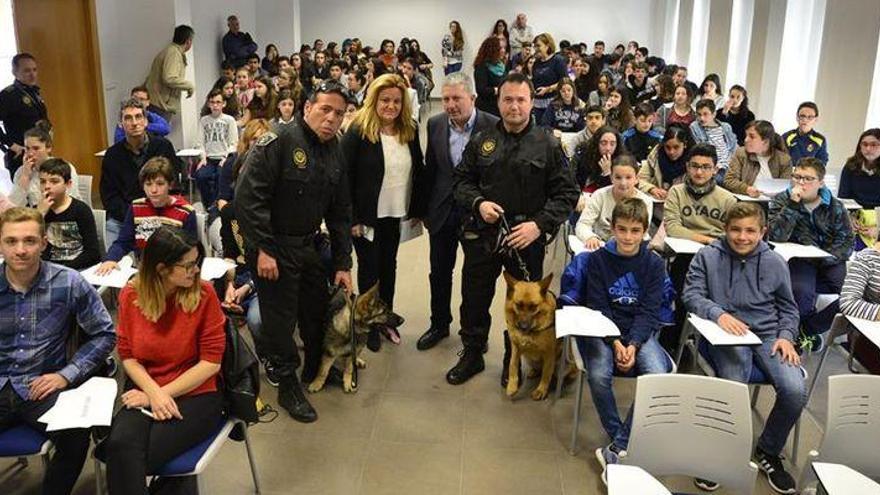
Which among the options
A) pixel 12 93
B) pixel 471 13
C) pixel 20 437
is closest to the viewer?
pixel 20 437

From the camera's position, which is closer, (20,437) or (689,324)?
(20,437)

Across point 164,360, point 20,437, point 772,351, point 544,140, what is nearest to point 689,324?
point 772,351

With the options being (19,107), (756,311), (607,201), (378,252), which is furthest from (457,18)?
(756,311)

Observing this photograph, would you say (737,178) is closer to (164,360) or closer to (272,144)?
(272,144)

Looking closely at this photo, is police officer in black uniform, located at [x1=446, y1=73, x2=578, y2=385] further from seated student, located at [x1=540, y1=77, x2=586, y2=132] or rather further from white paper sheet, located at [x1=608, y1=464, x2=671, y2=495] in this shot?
seated student, located at [x1=540, y1=77, x2=586, y2=132]

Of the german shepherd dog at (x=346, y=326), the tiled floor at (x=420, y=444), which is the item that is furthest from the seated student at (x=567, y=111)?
the german shepherd dog at (x=346, y=326)

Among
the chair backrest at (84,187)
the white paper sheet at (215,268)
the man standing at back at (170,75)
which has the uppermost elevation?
the man standing at back at (170,75)

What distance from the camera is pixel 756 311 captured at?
3279 millimetres

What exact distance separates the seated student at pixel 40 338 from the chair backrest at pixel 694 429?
1931 mm

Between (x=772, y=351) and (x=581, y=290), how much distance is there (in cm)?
85

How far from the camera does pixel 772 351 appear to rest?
10.3 feet

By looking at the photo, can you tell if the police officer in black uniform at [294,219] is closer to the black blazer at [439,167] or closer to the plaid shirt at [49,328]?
the black blazer at [439,167]

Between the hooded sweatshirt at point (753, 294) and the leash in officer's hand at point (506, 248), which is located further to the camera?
the leash in officer's hand at point (506, 248)

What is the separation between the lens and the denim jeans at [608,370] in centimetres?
312
